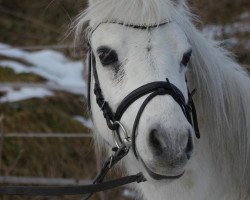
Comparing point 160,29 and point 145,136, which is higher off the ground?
point 160,29

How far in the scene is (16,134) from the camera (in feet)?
18.7

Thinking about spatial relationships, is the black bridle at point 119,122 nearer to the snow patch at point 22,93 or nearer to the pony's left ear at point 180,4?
the pony's left ear at point 180,4

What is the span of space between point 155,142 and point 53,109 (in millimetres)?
4025

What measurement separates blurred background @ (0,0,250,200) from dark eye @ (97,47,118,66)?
201 cm

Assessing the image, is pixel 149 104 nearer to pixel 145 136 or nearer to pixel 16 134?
pixel 145 136

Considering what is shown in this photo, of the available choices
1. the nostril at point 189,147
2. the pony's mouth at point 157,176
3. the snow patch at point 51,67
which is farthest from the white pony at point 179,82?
the snow patch at point 51,67

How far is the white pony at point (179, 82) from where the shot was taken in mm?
2518

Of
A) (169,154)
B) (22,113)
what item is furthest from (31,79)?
(169,154)

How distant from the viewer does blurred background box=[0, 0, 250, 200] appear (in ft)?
18.9

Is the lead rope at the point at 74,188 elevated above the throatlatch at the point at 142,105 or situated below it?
below

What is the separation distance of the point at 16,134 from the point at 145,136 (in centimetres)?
355

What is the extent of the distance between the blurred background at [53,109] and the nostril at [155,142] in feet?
7.95

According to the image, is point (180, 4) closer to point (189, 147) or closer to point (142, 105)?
point (142, 105)

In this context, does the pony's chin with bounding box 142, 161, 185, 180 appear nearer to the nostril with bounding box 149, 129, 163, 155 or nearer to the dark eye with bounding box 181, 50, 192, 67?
the nostril with bounding box 149, 129, 163, 155
